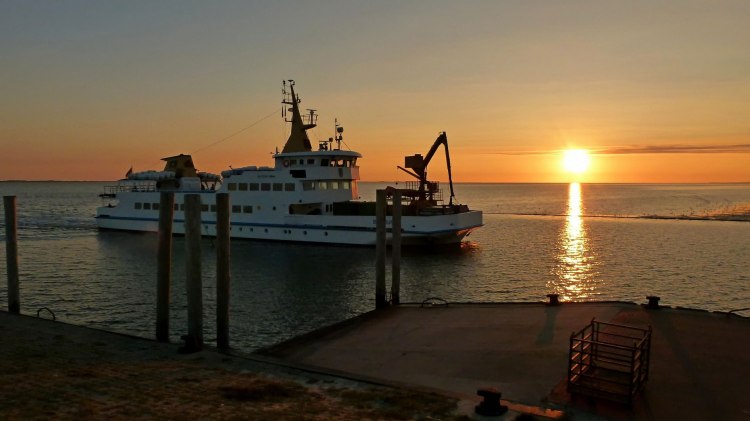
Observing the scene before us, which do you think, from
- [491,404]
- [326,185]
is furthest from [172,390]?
[326,185]

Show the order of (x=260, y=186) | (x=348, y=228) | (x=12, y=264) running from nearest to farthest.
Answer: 1. (x=12, y=264)
2. (x=348, y=228)
3. (x=260, y=186)

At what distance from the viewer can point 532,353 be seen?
1013 cm

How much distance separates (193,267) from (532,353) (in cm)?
730

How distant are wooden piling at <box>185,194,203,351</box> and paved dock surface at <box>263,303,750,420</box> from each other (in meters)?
1.67

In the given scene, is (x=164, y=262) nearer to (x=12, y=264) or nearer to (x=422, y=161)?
(x=12, y=264)

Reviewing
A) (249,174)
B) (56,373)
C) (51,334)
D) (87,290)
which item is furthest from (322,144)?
(56,373)

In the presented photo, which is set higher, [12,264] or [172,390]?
[12,264]

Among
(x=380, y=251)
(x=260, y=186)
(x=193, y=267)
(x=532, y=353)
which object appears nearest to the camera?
(x=532, y=353)

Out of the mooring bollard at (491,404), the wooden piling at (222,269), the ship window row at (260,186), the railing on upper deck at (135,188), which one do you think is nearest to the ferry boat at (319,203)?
the ship window row at (260,186)

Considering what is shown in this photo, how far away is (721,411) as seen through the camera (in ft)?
23.9

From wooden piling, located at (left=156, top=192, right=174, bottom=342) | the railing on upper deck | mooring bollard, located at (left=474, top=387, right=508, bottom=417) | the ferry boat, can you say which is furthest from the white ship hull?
mooring bollard, located at (left=474, top=387, right=508, bottom=417)

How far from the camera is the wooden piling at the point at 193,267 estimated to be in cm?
1111

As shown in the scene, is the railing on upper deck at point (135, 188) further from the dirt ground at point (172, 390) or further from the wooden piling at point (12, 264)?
the dirt ground at point (172, 390)

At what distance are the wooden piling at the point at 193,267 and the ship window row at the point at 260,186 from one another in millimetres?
29114
